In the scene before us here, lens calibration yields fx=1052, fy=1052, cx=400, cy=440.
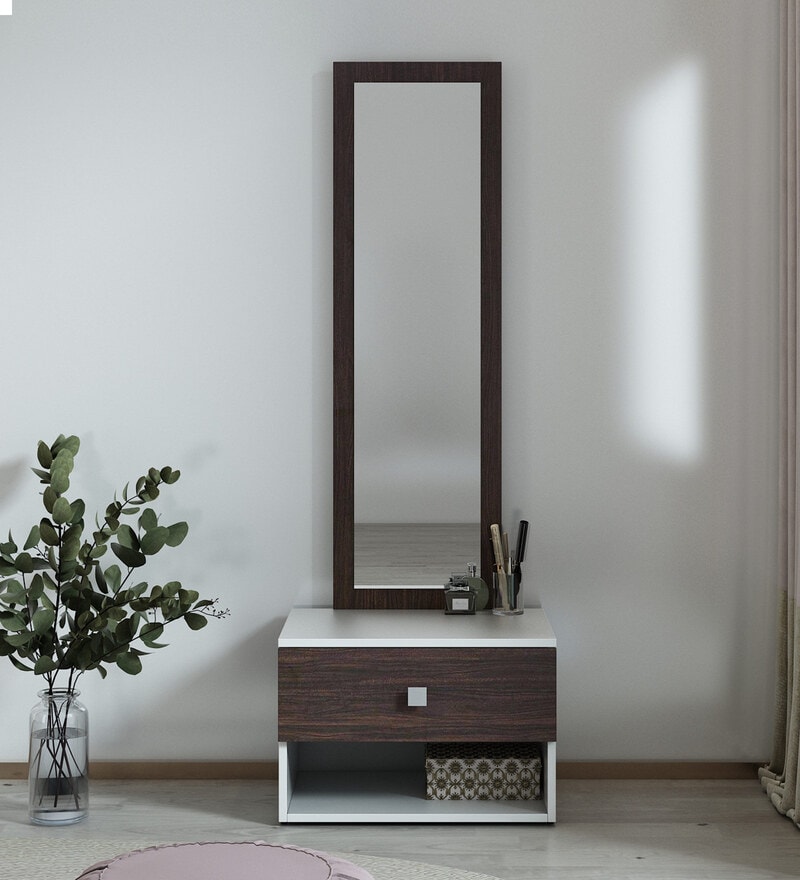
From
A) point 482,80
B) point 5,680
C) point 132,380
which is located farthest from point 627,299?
point 5,680

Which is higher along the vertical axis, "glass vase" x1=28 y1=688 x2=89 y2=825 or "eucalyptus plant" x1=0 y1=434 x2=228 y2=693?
"eucalyptus plant" x1=0 y1=434 x2=228 y2=693

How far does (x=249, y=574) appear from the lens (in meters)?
3.12

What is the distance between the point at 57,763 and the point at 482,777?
3.74 ft

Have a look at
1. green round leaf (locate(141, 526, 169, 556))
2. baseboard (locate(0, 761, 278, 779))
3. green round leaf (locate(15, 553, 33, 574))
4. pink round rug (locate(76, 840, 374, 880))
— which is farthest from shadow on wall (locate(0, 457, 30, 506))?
pink round rug (locate(76, 840, 374, 880))

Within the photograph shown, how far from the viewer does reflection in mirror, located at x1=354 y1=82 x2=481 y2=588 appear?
120 inches

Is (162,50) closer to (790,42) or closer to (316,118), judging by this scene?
(316,118)

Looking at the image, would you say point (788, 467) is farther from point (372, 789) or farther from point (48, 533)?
point (48, 533)

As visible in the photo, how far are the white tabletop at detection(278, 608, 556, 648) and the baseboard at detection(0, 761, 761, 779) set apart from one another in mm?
497

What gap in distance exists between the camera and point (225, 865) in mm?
1714

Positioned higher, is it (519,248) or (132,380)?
(519,248)

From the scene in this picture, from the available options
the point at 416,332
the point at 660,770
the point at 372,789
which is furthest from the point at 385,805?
the point at 416,332

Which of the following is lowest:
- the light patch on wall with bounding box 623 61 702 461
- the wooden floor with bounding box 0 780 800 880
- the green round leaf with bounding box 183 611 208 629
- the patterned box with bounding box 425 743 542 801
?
the wooden floor with bounding box 0 780 800 880

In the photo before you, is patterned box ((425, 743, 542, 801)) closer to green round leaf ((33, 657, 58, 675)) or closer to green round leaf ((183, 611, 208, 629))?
green round leaf ((183, 611, 208, 629))

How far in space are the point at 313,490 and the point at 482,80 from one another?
1287 mm
